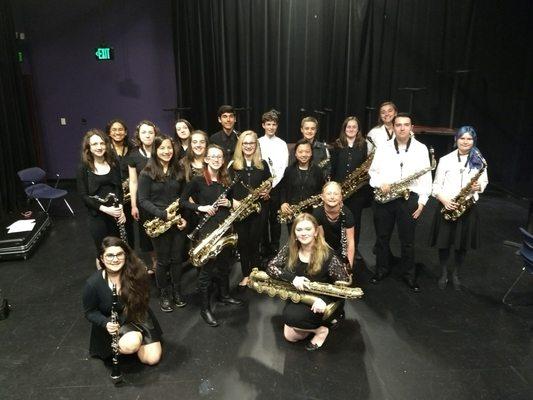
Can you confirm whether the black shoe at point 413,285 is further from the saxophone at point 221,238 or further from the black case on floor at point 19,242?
the black case on floor at point 19,242

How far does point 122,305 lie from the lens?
10.9 feet

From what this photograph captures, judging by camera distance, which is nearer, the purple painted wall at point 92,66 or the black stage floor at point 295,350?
the black stage floor at point 295,350

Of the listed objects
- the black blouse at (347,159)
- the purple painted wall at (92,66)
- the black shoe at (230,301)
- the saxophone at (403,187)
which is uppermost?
the purple painted wall at (92,66)

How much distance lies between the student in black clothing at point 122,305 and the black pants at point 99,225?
1.06 m

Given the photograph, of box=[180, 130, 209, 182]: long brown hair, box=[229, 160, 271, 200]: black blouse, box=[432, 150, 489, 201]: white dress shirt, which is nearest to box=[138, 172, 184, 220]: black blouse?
box=[180, 130, 209, 182]: long brown hair

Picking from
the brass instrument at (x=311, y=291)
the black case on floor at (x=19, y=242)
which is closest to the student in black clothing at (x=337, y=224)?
the brass instrument at (x=311, y=291)

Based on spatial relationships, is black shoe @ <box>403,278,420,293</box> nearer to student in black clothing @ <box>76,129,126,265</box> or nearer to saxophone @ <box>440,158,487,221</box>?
saxophone @ <box>440,158,487,221</box>

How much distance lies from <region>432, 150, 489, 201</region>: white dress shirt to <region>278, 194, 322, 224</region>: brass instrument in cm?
123

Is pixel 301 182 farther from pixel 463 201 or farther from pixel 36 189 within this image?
pixel 36 189

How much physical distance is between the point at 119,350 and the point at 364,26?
6.39m

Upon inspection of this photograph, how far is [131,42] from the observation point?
7973 mm

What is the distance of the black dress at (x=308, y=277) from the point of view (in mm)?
3654

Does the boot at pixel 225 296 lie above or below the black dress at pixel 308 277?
below

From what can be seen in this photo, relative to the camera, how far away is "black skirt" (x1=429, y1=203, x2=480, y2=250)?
440 centimetres
